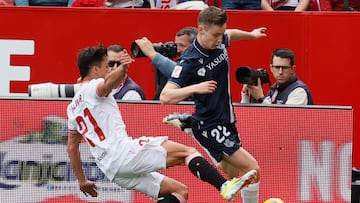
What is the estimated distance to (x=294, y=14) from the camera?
1441cm

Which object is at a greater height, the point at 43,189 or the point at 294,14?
the point at 294,14

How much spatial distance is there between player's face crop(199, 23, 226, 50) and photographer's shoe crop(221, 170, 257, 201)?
1245 mm

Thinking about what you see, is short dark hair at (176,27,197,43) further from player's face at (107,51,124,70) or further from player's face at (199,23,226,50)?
player's face at (199,23,226,50)

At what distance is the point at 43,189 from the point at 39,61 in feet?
6.94

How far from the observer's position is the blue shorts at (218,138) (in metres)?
11.5

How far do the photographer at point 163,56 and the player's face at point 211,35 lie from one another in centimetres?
94

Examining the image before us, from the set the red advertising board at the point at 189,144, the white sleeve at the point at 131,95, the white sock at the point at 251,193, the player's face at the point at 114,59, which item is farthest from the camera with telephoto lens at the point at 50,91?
the white sock at the point at 251,193

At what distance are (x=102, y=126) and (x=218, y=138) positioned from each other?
45.6 inches

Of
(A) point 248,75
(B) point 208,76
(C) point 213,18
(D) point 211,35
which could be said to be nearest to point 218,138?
(B) point 208,76

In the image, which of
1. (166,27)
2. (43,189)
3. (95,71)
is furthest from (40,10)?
(95,71)

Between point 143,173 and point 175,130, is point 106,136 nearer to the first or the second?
point 143,173

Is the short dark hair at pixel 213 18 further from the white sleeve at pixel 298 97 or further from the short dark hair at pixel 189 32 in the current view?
the white sleeve at pixel 298 97

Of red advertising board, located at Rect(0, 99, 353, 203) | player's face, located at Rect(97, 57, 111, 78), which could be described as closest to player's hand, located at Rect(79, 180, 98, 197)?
player's face, located at Rect(97, 57, 111, 78)

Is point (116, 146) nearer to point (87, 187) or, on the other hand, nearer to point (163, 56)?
point (87, 187)
